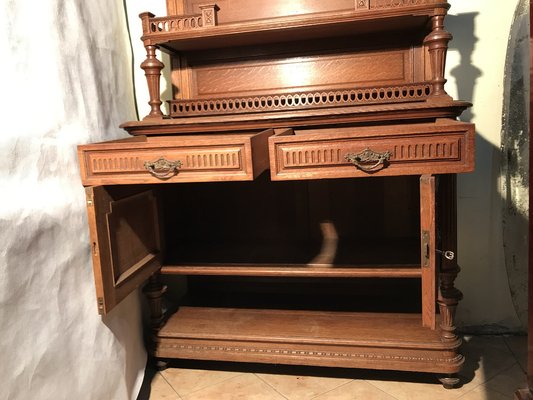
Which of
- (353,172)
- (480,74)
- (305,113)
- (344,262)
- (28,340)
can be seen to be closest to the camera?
(28,340)

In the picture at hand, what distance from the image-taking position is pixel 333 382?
1452 mm

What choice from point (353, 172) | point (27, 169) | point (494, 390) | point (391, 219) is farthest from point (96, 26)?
point (494, 390)

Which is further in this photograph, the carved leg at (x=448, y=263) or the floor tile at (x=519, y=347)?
the floor tile at (x=519, y=347)

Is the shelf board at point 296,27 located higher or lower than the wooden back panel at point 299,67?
higher

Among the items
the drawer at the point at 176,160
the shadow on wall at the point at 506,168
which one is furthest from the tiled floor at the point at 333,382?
the drawer at the point at 176,160

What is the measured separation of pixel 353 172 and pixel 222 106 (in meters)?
0.57

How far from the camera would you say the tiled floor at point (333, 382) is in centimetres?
138

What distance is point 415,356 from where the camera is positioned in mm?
1360

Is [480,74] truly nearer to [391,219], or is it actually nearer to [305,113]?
[391,219]

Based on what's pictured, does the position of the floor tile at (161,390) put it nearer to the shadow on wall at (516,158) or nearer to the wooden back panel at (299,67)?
the wooden back panel at (299,67)

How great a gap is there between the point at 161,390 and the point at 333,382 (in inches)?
20.9

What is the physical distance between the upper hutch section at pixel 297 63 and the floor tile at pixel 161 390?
2.59ft

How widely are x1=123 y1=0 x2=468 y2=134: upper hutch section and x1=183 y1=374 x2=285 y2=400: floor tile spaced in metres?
0.79

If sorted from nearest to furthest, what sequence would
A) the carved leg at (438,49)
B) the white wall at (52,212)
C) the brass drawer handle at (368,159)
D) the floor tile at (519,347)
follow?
the white wall at (52,212) → the brass drawer handle at (368,159) → the carved leg at (438,49) → the floor tile at (519,347)
